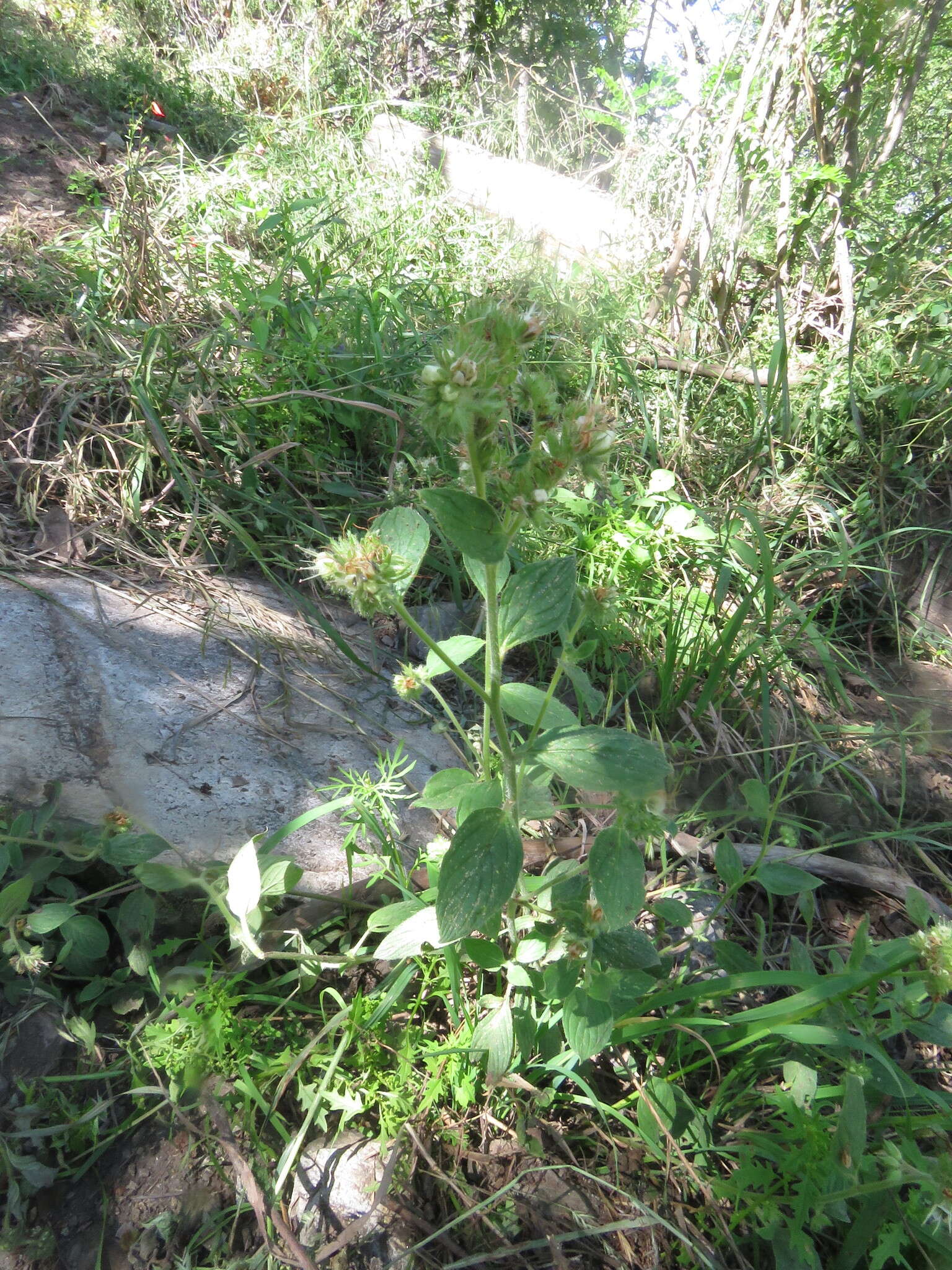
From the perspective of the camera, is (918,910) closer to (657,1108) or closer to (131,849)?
(657,1108)

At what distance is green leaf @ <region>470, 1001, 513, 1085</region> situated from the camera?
1.05 m

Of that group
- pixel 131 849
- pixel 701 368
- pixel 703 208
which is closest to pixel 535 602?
pixel 131 849

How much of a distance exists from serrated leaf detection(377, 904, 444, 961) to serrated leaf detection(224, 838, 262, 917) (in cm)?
20

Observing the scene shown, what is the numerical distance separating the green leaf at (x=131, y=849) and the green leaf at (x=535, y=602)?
66 cm

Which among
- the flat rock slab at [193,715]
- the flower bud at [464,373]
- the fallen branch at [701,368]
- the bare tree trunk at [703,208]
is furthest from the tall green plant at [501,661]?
the bare tree trunk at [703,208]

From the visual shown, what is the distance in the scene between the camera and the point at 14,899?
1.07 m

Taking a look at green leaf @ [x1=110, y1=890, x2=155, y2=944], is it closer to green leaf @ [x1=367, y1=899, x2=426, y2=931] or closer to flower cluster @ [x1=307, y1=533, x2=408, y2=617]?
green leaf @ [x1=367, y1=899, x2=426, y2=931]

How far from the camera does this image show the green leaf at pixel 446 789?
105 cm

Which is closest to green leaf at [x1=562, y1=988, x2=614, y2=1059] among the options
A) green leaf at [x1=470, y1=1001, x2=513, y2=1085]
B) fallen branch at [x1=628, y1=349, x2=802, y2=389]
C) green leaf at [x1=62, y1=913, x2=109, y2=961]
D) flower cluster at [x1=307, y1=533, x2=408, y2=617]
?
green leaf at [x1=470, y1=1001, x2=513, y2=1085]

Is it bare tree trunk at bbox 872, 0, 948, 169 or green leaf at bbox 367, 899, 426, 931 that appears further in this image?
bare tree trunk at bbox 872, 0, 948, 169

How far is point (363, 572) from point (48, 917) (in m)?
0.78

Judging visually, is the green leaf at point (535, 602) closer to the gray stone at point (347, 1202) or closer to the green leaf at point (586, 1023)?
the green leaf at point (586, 1023)

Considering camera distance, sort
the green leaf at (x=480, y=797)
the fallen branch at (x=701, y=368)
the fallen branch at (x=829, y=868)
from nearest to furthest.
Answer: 1. the green leaf at (x=480, y=797)
2. the fallen branch at (x=829, y=868)
3. the fallen branch at (x=701, y=368)

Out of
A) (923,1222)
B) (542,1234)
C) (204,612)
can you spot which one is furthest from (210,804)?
(923,1222)
